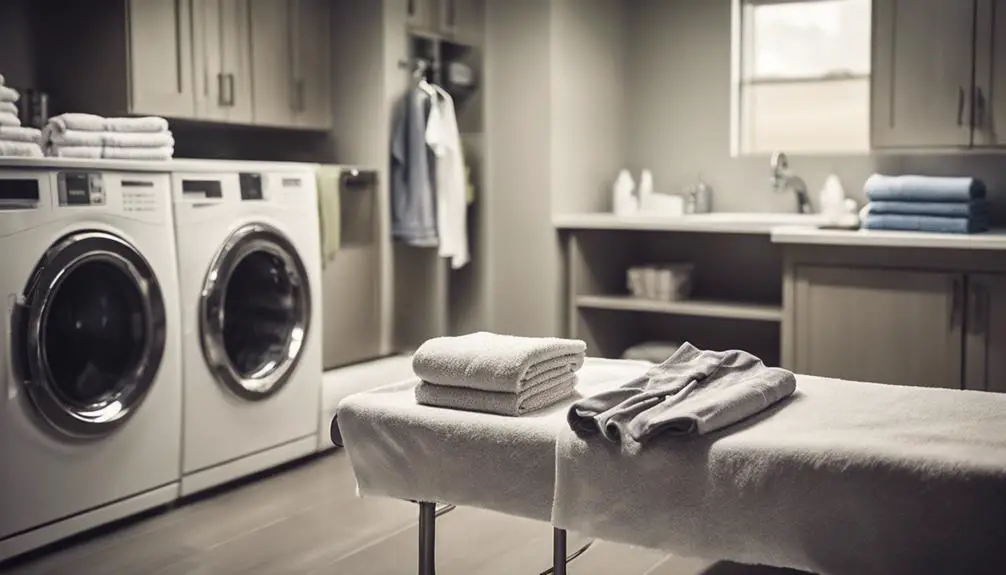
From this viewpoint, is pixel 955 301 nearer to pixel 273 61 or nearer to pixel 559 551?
pixel 559 551

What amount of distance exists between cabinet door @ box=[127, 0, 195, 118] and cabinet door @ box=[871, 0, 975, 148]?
261cm

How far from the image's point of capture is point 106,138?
3.36m

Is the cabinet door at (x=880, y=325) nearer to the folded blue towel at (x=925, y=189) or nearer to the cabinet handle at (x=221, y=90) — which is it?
the folded blue towel at (x=925, y=189)

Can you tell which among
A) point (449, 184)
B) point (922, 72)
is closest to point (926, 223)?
point (922, 72)

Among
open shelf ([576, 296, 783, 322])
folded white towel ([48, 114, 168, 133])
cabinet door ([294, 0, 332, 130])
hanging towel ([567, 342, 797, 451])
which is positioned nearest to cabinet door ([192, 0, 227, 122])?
cabinet door ([294, 0, 332, 130])

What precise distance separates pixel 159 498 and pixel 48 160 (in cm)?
108

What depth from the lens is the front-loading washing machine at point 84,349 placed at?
2906mm

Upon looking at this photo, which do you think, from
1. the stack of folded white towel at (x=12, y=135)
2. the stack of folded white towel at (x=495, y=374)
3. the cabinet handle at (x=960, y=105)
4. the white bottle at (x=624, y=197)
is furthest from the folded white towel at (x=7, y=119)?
the cabinet handle at (x=960, y=105)

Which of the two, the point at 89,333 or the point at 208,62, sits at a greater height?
the point at 208,62

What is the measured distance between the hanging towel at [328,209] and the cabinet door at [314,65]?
1.77ft

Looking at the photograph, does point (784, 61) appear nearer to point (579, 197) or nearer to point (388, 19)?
point (579, 197)

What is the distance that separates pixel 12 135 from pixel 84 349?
0.63m

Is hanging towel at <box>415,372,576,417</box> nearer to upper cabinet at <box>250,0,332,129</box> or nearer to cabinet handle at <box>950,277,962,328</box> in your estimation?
cabinet handle at <box>950,277,962,328</box>

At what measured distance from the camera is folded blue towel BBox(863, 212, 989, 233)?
3.93 m
